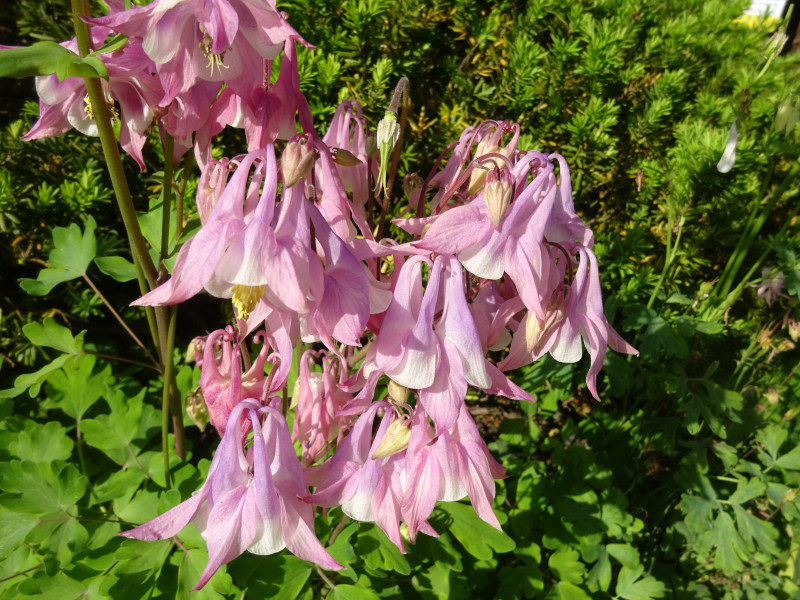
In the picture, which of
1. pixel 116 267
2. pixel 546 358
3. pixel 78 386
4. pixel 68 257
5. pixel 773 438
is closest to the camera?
pixel 116 267

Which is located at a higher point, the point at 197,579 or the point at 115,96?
the point at 115,96

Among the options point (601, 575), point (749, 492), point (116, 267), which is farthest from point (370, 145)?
point (749, 492)

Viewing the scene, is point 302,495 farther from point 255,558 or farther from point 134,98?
point 134,98

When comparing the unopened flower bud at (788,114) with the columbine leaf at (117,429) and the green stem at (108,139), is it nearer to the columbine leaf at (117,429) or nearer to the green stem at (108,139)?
the green stem at (108,139)

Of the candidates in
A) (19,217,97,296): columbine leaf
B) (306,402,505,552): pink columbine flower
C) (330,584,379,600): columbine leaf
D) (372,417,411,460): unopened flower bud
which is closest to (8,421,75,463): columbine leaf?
(19,217,97,296): columbine leaf

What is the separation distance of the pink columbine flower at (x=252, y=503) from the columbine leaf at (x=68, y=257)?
0.79m

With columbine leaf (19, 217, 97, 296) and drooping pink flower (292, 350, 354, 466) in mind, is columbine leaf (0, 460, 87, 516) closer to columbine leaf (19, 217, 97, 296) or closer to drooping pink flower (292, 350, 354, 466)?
columbine leaf (19, 217, 97, 296)

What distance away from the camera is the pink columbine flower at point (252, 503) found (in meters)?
0.65

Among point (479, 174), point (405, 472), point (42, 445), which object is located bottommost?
point (42, 445)

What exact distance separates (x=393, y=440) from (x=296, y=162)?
377mm

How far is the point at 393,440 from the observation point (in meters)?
0.71

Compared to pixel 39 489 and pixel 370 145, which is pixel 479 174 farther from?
pixel 39 489

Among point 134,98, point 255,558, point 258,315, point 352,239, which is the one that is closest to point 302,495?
point 258,315

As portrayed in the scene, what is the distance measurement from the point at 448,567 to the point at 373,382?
65 cm
